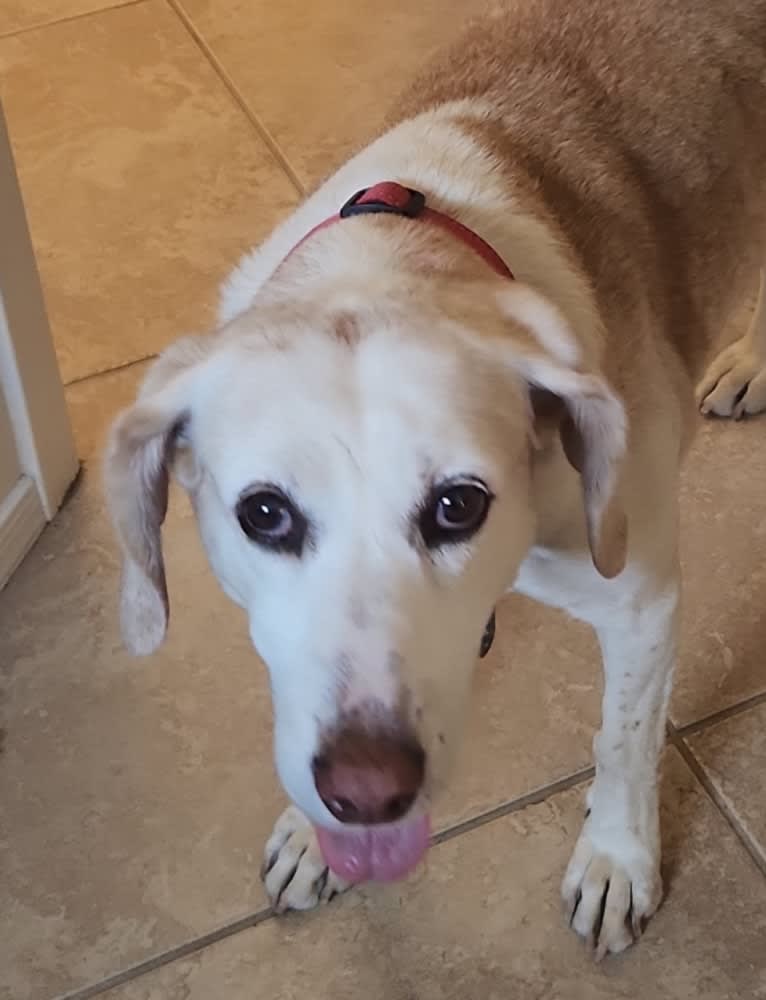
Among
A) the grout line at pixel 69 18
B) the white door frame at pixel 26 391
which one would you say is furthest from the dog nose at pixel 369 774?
the grout line at pixel 69 18

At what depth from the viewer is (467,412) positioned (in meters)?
1.05

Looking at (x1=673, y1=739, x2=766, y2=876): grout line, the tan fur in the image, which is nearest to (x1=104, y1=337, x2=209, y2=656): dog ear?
the tan fur

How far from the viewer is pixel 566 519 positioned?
4.03 ft

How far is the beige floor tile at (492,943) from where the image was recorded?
1.52 meters

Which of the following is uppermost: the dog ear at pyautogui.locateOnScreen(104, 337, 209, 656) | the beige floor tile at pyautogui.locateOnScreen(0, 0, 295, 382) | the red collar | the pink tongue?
the red collar

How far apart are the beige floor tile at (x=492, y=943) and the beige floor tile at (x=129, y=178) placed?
0.94 metres

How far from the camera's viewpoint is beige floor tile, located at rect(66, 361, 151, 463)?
206 centimetres

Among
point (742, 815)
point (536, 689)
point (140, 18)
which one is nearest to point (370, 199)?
point (536, 689)

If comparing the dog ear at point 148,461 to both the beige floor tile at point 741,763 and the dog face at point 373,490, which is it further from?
the beige floor tile at point 741,763

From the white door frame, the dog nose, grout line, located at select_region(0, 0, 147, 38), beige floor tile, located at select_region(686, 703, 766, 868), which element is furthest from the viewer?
grout line, located at select_region(0, 0, 147, 38)

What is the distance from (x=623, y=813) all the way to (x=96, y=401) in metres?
1.00

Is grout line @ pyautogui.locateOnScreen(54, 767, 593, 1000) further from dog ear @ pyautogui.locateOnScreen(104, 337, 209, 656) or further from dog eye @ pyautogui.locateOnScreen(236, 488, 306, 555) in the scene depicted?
dog eye @ pyautogui.locateOnScreen(236, 488, 306, 555)

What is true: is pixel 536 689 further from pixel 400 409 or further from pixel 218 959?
pixel 400 409

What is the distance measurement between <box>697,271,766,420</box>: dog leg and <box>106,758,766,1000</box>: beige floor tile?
2.11 feet
